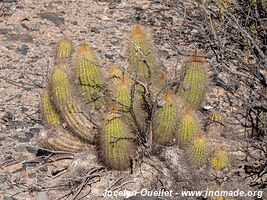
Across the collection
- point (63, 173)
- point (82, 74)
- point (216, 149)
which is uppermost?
point (82, 74)

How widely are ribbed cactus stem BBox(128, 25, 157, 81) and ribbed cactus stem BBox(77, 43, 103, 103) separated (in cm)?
34

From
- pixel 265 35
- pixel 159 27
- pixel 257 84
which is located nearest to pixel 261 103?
pixel 257 84

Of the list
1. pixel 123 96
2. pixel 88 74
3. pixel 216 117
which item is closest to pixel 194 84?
pixel 216 117

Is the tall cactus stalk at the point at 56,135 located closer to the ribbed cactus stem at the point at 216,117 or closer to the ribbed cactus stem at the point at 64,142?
the ribbed cactus stem at the point at 64,142

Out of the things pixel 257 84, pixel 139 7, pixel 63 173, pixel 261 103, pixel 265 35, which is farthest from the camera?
pixel 139 7

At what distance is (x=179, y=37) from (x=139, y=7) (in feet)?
2.66

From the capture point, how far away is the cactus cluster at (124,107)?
156 inches

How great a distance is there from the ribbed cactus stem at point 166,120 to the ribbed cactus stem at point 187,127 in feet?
0.23

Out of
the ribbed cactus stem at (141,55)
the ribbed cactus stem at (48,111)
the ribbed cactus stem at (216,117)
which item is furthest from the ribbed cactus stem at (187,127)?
the ribbed cactus stem at (48,111)

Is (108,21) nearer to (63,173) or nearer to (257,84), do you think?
(257,84)

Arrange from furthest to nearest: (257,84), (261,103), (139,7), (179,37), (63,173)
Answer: (139,7), (179,37), (257,84), (261,103), (63,173)

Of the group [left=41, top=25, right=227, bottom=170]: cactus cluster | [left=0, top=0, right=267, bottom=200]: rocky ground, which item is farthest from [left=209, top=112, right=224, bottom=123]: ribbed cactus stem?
[left=41, top=25, right=227, bottom=170]: cactus cluster

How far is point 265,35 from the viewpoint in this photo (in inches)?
219

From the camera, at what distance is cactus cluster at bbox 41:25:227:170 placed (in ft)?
13.0
